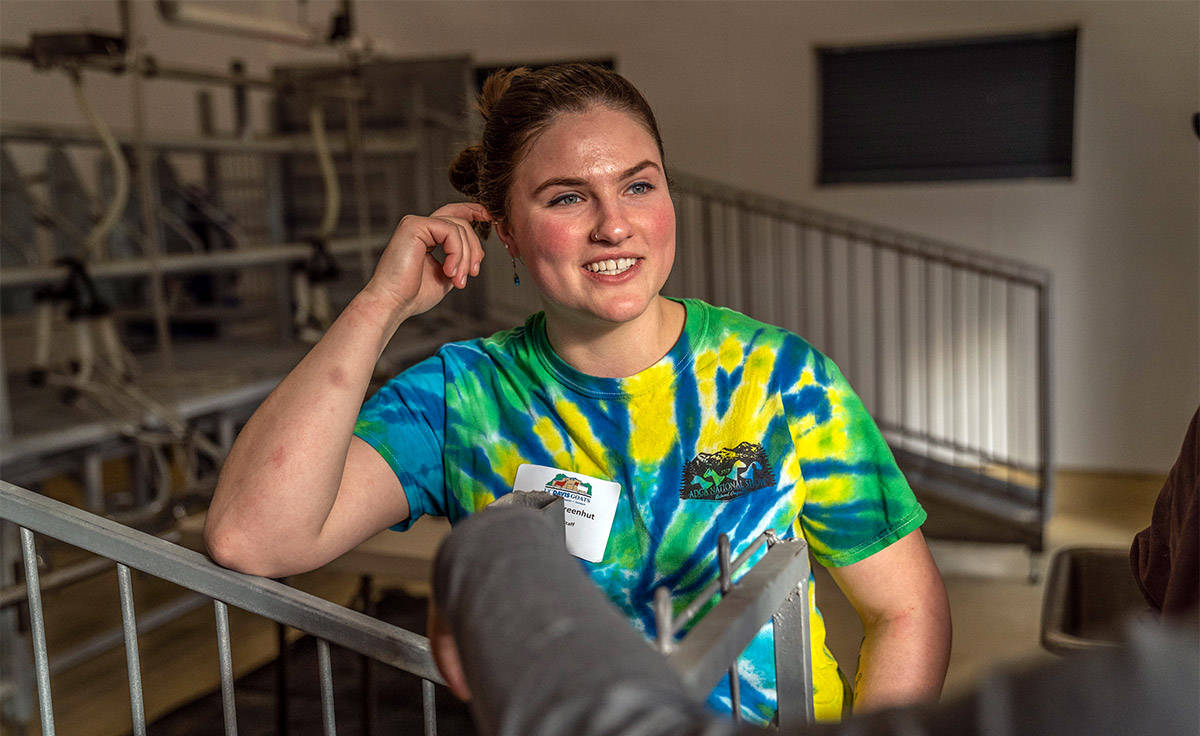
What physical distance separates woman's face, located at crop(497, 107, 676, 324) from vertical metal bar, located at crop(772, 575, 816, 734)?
441mm

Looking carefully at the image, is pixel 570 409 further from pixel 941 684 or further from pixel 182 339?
pixel 182 339

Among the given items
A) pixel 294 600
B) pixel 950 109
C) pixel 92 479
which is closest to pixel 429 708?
pixel 294 600

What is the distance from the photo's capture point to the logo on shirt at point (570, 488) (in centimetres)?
116

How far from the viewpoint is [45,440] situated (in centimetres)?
264

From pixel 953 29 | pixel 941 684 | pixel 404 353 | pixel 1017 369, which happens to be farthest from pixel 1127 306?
pixel 941 684

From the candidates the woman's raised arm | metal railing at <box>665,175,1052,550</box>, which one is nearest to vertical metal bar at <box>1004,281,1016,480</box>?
metal railing at <box>665,175,1052,550</box>

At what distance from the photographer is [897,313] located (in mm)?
5039

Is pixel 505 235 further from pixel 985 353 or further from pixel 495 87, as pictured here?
pixel 985 353

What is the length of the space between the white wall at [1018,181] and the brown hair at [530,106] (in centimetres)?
407

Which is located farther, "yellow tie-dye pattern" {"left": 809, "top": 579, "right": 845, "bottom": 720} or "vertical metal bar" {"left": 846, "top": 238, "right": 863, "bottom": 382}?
"vertical metal bar" {"left": 846, "top": 238, "right": 863, "bottom": 382}

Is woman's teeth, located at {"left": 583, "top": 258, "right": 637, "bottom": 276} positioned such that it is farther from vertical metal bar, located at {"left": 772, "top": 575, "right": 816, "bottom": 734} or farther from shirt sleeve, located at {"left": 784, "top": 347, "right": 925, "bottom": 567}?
vertical metal bar, located at {"left": 772, "top": 575, "right": 816, "bottom": 734}

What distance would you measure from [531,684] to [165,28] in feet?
21.7

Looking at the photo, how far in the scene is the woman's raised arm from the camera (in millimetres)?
1073

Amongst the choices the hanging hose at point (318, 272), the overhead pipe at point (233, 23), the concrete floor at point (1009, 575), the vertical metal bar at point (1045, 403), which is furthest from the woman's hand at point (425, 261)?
the vertical metal bar at point (1045, 403)
